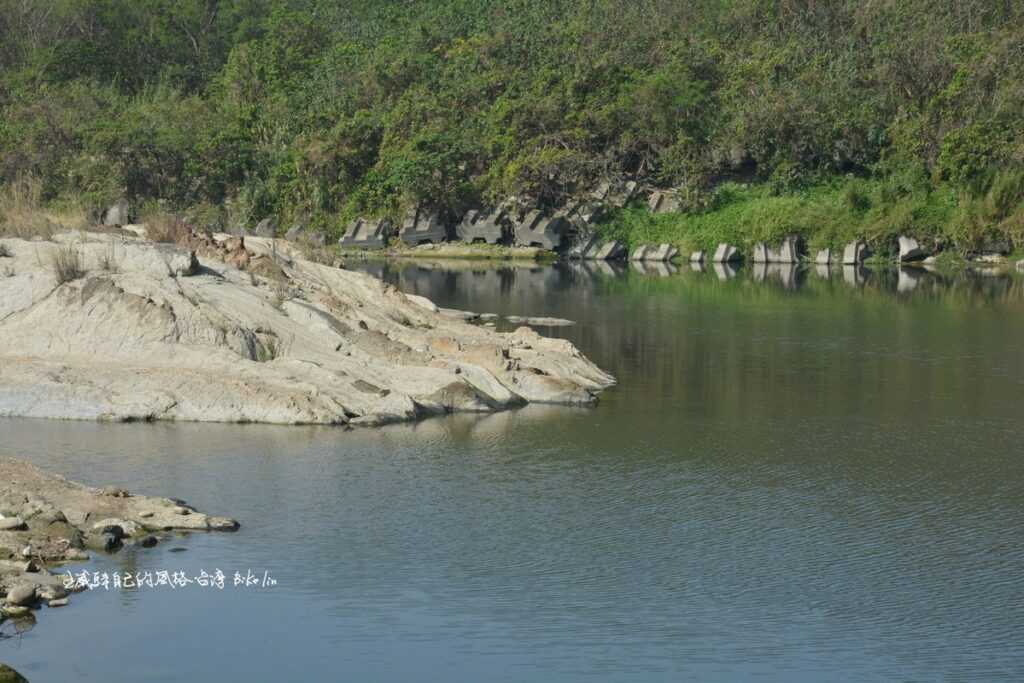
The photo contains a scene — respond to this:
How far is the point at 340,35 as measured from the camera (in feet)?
267

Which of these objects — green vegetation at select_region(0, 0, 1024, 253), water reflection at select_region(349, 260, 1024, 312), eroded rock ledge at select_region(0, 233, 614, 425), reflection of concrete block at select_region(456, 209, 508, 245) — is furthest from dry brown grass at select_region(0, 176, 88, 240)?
reflection of concrete block at select_region(456, 209, 508, 245)

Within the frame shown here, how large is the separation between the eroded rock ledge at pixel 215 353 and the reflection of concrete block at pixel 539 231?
33.7m

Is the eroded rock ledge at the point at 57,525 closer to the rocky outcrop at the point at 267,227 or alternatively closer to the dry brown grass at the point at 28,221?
the dry brown grass at the point at 28,221

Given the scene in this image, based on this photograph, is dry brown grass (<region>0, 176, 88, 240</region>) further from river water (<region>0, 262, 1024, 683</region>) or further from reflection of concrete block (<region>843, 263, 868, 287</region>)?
reflection of concrete block (<region>843, 263, 868, 287</region>)

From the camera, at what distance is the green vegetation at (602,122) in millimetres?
57094

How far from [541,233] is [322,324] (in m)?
36.0

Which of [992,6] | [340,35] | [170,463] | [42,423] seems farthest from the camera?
[340,35]

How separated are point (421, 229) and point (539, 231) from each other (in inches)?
198

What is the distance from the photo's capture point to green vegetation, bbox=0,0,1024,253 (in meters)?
57.1

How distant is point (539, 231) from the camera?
59.3 metres

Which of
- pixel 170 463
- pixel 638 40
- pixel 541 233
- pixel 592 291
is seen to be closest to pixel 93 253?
pixel 170 463

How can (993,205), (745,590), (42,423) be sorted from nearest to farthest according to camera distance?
(745,590) → (42,423) → (993,205)

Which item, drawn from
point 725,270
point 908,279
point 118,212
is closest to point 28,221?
point 908,279

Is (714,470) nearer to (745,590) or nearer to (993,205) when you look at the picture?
(745,590)
